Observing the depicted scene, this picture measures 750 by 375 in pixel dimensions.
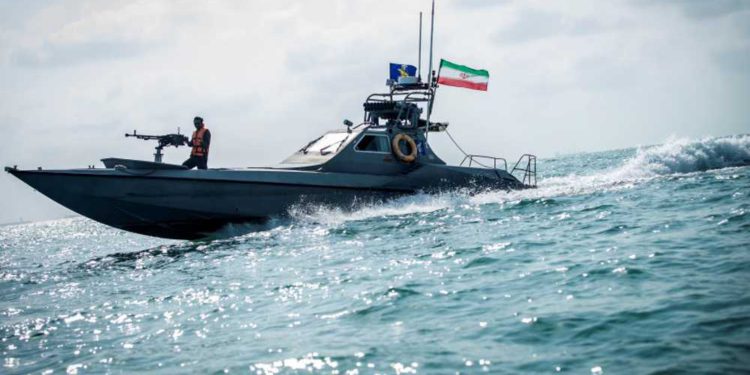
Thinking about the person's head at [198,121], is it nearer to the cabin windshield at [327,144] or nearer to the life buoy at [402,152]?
the cabin windshield at [327,144]

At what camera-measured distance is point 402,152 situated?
17375mm

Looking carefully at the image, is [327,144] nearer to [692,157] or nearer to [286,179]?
[286,179]

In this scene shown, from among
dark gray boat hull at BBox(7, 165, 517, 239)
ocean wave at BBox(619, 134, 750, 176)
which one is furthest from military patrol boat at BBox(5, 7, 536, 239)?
ocean wave at BBox(619, 134, 750, 176)

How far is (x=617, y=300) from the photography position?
6746mm

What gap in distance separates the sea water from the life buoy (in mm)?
3018

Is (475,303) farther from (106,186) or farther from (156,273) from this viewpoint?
(106,186)

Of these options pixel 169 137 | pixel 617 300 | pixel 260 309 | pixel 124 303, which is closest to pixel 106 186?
pixel 169 137

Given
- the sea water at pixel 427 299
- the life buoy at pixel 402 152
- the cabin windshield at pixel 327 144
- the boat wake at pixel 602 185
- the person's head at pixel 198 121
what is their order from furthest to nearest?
the life buoy at pixel 402 152 < the cabin windshield at pixel 327 144 < the boat wake at pixel 602 185 < the person's head at pixel 198 121 < the sea water at pixel 427 299

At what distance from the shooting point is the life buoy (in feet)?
56.3

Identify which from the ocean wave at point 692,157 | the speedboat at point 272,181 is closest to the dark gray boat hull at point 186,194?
the speedboat at point 272,181

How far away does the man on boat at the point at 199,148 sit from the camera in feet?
51.1

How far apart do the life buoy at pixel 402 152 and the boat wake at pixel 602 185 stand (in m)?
1.00

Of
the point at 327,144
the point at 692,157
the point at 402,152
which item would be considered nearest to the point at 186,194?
the point at 327,144

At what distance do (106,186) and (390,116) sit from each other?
7.90 metres
